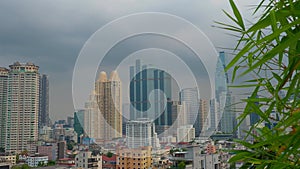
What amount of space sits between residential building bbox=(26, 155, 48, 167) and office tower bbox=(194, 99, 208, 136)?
511 centimetres

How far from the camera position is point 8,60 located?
749 cm

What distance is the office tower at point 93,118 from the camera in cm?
348

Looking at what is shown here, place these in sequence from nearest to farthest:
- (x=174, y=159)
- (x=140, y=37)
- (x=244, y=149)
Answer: (x=244, y=149)
(x=140, y=37)
(x=174, y=159)

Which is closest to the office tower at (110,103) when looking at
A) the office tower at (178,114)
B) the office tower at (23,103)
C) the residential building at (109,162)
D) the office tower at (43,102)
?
the office tower at (178,114)

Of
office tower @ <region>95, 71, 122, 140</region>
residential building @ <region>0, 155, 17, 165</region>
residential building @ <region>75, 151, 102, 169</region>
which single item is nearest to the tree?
office tower @ <region>95, 71, 122, 140</region>

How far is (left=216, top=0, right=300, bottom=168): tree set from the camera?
0.15m

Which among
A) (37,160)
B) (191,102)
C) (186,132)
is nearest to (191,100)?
(191,102)

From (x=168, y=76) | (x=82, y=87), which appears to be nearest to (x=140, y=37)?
(x=168, y=76)

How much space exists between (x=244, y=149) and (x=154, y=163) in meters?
4.14

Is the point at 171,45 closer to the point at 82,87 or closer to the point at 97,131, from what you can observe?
the point at 82,87

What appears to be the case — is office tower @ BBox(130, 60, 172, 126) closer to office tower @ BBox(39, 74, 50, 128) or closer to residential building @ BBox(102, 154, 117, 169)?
residential building @ BBox(102, 154, 117, 169)

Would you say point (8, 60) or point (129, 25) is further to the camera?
point (8, 60)

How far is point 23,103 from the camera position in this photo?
27.7 ft

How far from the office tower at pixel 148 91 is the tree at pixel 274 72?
281cm
